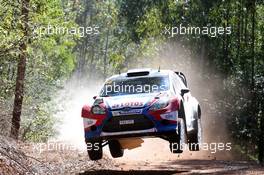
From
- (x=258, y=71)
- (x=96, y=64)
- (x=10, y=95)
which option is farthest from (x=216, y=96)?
(x=96, y=64)

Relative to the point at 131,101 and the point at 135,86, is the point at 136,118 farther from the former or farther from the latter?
the point at 135,86

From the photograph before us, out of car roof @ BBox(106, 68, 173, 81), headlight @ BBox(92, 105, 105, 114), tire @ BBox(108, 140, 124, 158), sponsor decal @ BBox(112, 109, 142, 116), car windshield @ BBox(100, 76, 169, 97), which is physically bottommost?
tire @ BBox(108, 140, 124, 158)

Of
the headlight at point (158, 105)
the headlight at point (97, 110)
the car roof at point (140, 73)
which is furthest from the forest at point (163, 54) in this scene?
the headlight at point (158, 105)

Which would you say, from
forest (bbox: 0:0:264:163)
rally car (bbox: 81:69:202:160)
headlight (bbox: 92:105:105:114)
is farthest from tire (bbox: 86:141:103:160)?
forest (bbox: 0:0:264:163)

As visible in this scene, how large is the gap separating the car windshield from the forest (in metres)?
4.75

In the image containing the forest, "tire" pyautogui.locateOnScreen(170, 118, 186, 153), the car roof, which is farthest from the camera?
the forest

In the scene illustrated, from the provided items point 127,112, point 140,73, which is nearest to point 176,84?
point 140,73

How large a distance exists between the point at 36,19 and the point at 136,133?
321 inches

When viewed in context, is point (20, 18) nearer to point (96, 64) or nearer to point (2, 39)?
point (2, 39)

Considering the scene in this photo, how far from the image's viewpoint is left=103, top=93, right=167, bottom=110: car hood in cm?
985

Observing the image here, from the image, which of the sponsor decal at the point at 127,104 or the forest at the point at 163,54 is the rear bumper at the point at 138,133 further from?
the forest at the point at 163,54

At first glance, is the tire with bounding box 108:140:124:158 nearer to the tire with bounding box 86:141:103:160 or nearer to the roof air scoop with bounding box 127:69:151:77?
the tire with bounding box 86:141:103:160

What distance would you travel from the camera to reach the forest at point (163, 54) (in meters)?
16.9

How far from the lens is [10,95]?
21.0 meters
